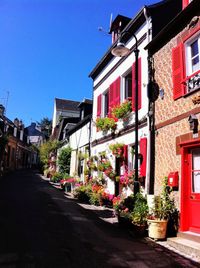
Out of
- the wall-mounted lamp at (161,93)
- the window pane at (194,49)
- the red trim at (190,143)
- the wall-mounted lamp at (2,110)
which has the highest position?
the wall-mounted lamp at (2,110)

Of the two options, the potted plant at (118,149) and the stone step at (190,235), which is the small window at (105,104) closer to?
the potted plant at (118,149)

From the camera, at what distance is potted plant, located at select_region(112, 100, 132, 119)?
11289 millimetres

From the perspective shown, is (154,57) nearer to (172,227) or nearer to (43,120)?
(172,227)

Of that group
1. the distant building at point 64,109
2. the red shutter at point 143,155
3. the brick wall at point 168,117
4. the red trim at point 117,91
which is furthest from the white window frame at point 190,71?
the distant building at point 64,109

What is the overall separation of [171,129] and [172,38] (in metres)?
2.70

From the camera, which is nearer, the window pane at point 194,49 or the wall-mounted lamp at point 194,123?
the wall-mounted lamp at point 194,123

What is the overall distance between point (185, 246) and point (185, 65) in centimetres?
455

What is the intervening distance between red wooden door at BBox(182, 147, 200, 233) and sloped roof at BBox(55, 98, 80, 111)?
98.3ft

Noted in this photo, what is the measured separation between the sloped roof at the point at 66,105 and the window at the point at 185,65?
28988mm

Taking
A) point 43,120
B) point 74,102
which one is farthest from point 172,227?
point 43,120

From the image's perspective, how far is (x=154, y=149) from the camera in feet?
29.6

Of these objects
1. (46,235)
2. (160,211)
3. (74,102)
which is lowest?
(46,235)

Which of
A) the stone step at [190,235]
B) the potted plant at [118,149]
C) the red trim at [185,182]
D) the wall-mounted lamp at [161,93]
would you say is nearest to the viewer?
the stone step at [190,235]

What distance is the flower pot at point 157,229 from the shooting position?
7.14m
